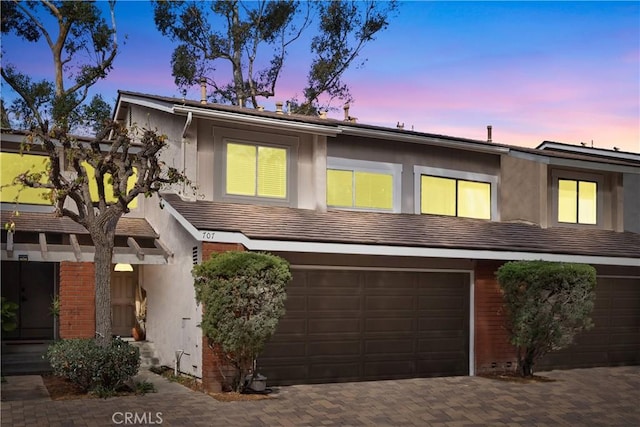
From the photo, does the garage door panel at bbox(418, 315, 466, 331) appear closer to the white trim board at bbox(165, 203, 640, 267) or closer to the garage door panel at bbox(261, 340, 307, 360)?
the white trim board at bbox(165, 203, 640, 267)

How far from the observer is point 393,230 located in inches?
678

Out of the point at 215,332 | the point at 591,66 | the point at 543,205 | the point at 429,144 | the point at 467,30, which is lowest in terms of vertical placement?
the point at 215,332

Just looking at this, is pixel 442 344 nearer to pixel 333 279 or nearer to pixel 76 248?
pixel 333 279

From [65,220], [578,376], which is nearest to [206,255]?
[65,220]

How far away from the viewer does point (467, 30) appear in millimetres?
21875

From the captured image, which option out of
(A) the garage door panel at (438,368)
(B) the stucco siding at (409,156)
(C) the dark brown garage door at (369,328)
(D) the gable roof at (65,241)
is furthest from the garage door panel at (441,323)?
(D) the gable roof at (65,241)

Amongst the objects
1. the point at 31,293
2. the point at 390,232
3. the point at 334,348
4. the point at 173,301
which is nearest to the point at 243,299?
the point at 334,348

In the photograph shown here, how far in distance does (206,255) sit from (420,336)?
579cm

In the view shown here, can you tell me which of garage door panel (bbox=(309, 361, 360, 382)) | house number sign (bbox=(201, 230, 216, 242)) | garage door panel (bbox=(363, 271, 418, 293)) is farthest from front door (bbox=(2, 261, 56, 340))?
garage door panel (bbox=(363, 271, 418, 293))

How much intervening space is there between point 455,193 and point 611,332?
557 cm

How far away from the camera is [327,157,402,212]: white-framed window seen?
745 inches

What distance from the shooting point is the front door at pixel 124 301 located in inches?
792

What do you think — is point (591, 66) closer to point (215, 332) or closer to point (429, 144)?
point (429, 144)

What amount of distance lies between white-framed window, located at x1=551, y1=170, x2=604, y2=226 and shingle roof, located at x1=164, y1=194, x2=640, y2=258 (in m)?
0.59
